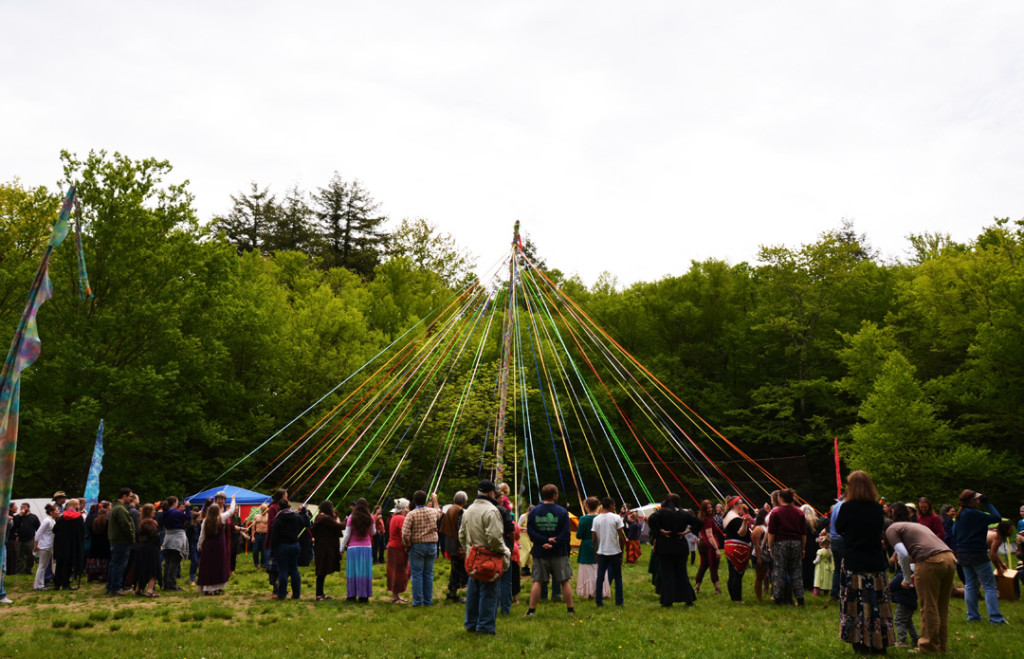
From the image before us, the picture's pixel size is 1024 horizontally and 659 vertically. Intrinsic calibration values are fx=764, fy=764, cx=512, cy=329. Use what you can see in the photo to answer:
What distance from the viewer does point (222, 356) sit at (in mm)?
25719

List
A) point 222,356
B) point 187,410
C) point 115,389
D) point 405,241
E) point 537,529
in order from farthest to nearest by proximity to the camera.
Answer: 1. point 405,241
2. point 222,356
3. point 187,410
4. point 115,389
5. point 537,529

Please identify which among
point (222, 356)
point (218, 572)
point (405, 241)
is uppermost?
point (405, 241)

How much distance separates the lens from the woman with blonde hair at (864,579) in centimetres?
659

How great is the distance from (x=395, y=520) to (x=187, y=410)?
15367mm

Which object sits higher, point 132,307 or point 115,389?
point 132,307

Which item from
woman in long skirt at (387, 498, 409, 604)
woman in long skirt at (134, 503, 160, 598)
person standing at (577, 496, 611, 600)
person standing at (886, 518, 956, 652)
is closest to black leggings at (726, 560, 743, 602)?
person standing at (577, 496, 611, 600)

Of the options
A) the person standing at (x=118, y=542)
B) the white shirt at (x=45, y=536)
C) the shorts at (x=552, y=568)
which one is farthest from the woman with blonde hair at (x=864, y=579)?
the white shirt at (x=45, y=536)

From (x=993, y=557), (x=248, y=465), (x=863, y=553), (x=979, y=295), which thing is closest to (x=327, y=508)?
(x=863, y=553)

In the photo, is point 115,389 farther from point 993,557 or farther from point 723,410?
point 723,410

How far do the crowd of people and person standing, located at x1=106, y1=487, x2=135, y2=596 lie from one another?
19mm

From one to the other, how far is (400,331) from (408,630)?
2523 centimetres

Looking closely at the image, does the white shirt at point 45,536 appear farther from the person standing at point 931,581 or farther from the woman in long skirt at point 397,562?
the person standing at point 931,581

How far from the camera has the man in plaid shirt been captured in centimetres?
1030

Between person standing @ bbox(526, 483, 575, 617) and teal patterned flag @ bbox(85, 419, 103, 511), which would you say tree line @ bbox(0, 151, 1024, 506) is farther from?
person standing @ bbox(526, 483, 575, 617)
